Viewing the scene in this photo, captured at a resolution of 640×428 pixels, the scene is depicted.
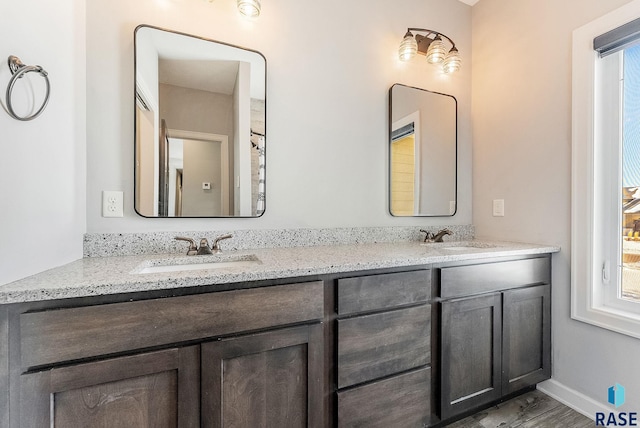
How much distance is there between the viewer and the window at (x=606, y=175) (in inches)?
57.0

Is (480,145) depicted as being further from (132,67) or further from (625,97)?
(132,67)

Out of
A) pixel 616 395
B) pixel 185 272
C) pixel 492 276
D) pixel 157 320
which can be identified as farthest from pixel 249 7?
pixel 616 395

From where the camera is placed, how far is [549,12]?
5.74 ft

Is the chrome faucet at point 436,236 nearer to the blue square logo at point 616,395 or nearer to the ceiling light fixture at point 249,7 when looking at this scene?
the blue square logo at point 616,395

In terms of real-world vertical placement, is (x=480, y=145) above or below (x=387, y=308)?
above

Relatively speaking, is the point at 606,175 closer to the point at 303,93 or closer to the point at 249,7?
the point at 303,93

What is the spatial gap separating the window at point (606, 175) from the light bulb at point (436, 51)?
2.35ft

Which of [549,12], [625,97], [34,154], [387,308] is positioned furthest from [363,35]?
[34,154]

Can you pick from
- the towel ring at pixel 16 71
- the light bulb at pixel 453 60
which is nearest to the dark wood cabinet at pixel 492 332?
the light bulb at pixel 453 60

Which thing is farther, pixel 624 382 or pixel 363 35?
pixel 363 35

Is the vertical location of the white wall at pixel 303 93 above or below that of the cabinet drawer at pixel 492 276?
above

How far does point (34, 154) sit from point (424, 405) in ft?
6.02

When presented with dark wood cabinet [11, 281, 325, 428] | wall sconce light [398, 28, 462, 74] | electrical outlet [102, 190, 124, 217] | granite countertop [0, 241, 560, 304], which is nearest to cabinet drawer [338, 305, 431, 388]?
dark wood cabinet [11, 281, 325, 428]

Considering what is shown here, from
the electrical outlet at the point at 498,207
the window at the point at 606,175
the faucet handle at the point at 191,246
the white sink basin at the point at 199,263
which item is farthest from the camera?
the electrical outlet at the point at 498,207
